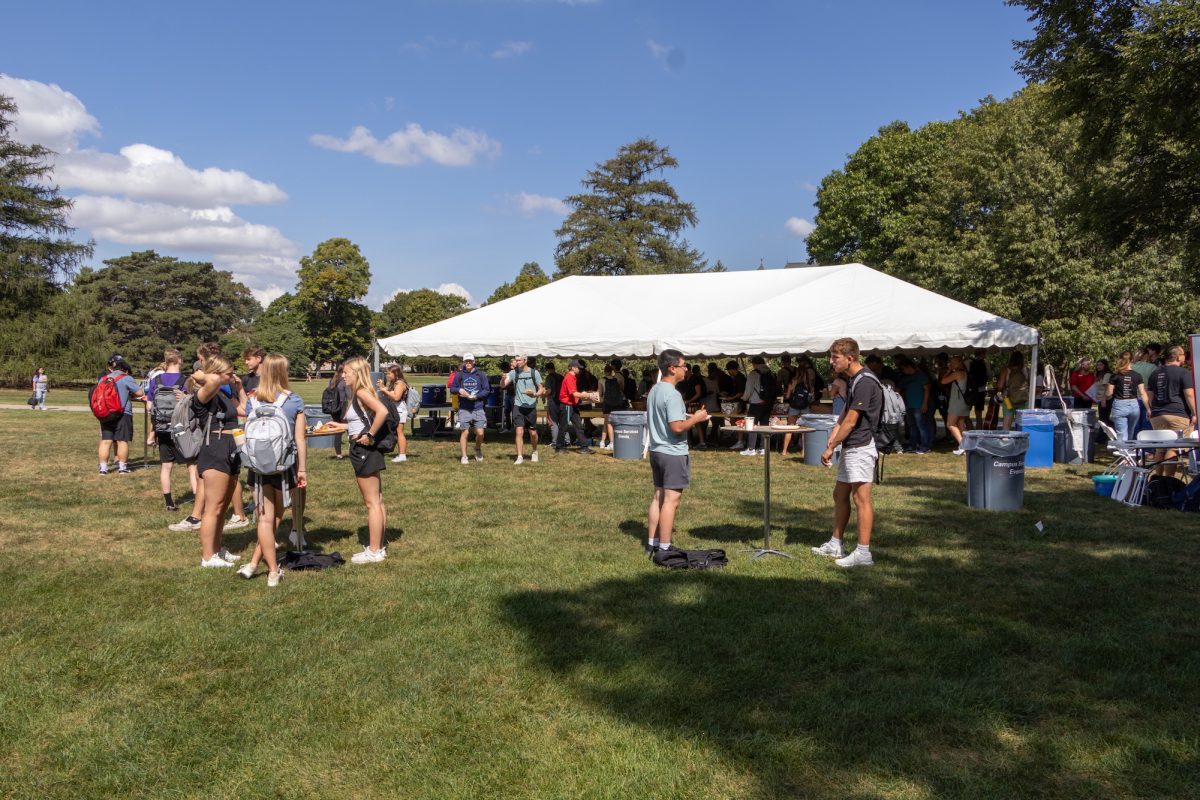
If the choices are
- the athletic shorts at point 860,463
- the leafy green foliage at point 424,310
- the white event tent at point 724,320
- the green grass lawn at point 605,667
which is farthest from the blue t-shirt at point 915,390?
the leafy green foliage at point 424,310

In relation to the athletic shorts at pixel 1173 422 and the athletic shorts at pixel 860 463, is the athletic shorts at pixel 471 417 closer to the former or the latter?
the athletic shorts at pixel 860 463

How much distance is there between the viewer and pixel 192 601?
5.71 m

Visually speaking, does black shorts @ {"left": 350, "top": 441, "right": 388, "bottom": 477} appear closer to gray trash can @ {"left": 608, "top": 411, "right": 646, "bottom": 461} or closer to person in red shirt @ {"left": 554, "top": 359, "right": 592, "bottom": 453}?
gray trash can @ {"left": 608, "top": 411, "right": 646, "bottom": 461}

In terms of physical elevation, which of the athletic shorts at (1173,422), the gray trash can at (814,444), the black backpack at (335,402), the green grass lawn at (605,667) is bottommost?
the green grass lawn at (605,667)

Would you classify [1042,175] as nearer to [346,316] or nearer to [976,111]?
[976,111]

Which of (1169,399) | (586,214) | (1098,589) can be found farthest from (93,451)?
(586,214)

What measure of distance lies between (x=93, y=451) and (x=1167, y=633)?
15.9m

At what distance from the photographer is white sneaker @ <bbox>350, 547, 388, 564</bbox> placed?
677cm

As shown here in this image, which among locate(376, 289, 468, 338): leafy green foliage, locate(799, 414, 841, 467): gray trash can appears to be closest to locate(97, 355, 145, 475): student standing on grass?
locate(799, 414, 841, 467): gray trash can

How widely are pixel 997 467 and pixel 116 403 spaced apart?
1080 cm

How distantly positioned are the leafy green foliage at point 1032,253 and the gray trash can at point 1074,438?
9.66 metres

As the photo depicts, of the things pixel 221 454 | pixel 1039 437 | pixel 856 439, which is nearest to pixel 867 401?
pixel 856 439

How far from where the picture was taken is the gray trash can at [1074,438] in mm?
12922

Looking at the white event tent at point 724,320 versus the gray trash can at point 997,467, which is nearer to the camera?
the gray trash can at point 997,467
